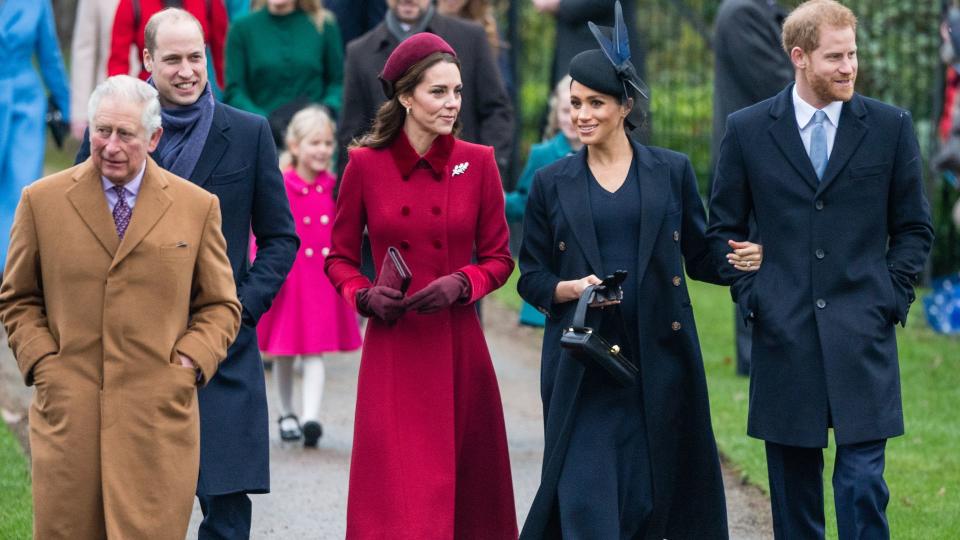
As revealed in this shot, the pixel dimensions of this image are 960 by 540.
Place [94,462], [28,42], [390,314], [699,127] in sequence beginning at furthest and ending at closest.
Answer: [699,127] < [28,42] < [390,314] < [94,462]

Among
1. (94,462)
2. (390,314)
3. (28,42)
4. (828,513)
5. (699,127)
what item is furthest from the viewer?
(699,127)

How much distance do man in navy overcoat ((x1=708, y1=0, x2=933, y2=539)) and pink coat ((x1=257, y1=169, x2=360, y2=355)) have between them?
336 centimetres

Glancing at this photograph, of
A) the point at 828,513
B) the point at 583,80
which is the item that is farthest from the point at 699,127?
the point at 583,80

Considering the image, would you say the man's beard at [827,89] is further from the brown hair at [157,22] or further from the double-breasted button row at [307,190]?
the double-breasted button row at [307,190]

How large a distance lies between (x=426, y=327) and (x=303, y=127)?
3184 mm

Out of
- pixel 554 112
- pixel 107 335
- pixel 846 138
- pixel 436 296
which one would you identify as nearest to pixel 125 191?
pixel 107 335

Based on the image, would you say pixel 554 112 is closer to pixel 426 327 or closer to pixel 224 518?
pixel 426 327

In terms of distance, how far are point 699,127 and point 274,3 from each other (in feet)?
22.2

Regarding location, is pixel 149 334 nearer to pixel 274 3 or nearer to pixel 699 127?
pixel 274 3

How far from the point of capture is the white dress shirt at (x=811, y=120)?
6.31m

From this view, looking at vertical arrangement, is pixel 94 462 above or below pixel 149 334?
below

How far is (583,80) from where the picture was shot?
642 cm

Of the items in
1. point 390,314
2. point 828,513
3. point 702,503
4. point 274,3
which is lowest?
point 828,513

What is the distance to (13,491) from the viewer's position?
8008 millimetres
